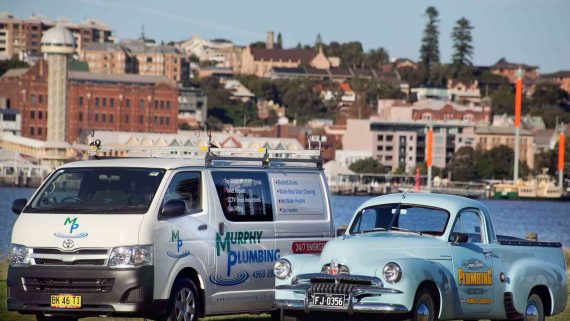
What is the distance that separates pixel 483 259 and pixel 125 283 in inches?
156

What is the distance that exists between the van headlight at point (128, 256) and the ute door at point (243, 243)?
4.33ft

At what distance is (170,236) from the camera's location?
16406mm

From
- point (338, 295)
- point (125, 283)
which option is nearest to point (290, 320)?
point (338, 295)

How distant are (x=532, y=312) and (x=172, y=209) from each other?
442 centimetres

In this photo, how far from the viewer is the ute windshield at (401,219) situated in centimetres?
1694

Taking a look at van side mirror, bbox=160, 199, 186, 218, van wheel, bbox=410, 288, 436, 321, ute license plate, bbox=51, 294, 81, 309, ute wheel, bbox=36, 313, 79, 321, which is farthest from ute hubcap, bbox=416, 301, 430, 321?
ute wheel, bbox=36, 313, 79, 321

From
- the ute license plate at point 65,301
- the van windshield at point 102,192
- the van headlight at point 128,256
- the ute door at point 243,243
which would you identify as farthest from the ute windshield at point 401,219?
the ute license plate at point 65,301

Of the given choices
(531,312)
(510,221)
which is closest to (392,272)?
(531,312)

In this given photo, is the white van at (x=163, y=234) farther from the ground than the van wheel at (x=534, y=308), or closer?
farther from the ground

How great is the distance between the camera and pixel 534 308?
1786 centimetres

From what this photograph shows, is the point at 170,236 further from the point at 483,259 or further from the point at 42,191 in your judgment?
the point at 483,259

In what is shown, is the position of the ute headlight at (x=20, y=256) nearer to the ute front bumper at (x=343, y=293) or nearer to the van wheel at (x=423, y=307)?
the ute front bumper at (x=343, y=293)

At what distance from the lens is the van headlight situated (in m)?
15.9

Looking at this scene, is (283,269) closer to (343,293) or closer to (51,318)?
(343,293)
